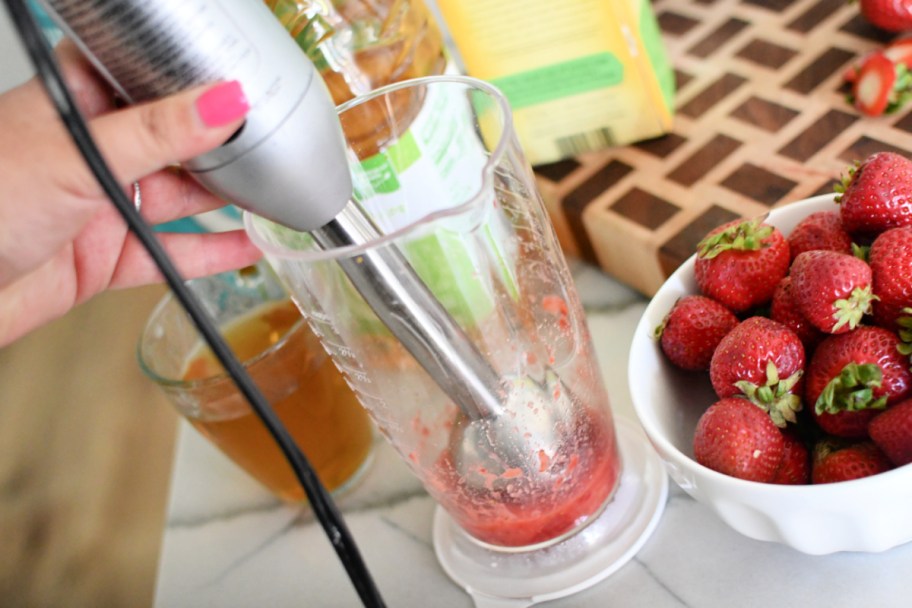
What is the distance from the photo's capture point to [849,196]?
1.61 feet

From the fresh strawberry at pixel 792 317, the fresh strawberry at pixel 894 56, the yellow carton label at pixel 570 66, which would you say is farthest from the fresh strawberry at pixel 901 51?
Answer: the fresh strawberry at pixel 792 317

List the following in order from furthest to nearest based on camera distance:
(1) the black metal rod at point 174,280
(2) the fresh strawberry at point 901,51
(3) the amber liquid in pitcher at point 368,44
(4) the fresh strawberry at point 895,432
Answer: (2) the fresh strawberry at point 901,51 < (3) the amber liquid in pitcher at point 368,44 < (4) the fresh strawberry at point 895,432 < (1) the black metal rod at point 174,280

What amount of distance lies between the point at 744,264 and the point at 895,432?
12 centimetres

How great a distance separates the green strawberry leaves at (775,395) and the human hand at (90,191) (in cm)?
27

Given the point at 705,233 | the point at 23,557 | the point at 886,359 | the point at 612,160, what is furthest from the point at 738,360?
the point at 23,557

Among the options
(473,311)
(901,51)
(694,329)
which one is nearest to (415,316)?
(473,311)

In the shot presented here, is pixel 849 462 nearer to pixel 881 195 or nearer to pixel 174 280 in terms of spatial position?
pixel 881 195

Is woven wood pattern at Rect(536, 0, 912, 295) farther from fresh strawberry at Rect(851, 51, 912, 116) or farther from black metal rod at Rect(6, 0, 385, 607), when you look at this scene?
black metal rod at Rect(6, 0, 385, 607)

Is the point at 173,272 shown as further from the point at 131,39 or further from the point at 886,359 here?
the point at 886,359

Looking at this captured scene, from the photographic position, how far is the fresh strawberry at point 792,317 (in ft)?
1.59

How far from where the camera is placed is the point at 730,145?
2.27 feet

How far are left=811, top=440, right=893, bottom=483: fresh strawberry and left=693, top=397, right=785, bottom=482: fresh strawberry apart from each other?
19 mm

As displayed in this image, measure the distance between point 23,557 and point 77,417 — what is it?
0.17 meters

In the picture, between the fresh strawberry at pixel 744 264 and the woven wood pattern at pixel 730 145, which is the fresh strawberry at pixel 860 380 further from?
the woven wood pattern at pixel 730 145
